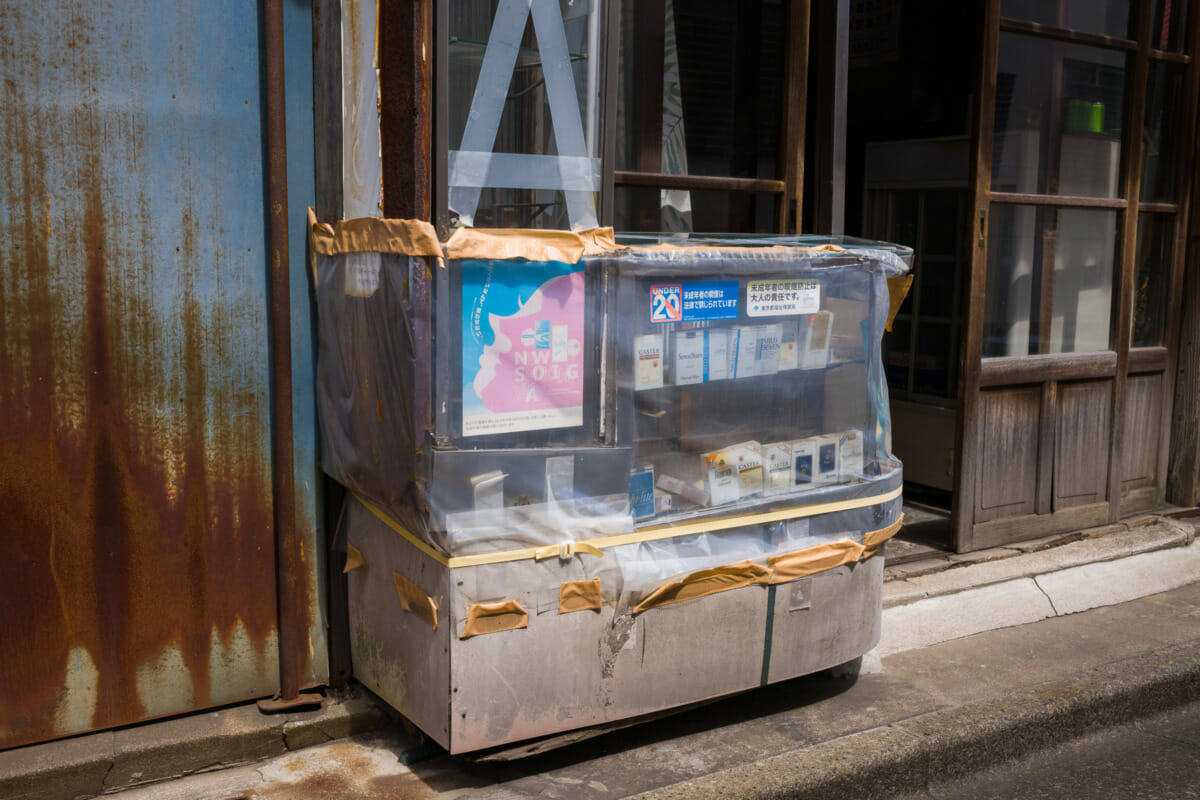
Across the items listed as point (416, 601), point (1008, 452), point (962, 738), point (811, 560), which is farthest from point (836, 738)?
point (1008, 452)

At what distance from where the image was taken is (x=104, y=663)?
329cm

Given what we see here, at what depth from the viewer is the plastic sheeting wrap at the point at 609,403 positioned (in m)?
3.02

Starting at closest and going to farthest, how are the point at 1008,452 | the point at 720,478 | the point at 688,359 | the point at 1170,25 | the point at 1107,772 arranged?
the point at 688,359 → the point at 720,478 → the point at 1107,772 → the point at 1008,452 → the point at 1170,25

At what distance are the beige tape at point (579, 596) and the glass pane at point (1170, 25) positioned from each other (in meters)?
4.67

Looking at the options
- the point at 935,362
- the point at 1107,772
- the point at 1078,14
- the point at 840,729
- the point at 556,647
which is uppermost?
the point at 1078,14

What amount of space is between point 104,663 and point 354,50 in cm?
209

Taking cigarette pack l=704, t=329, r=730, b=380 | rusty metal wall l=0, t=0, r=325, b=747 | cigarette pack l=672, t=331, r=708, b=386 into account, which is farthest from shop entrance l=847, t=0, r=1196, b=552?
rusty metal wall l=0, t=0, r=325, b=747

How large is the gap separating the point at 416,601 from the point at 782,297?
1.63m

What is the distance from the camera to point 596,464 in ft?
10.7

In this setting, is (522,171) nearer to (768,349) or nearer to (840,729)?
(768,349)

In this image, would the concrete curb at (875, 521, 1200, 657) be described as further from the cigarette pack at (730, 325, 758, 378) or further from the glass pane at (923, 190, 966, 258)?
the glass pane at (923, 190, 966, 258)

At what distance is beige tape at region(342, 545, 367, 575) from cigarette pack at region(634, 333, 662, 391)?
110 cm

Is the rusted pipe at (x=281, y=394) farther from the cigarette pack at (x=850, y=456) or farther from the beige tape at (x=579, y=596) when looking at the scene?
the cigarette pack at (x=850, y=456)

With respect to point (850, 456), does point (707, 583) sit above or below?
below
